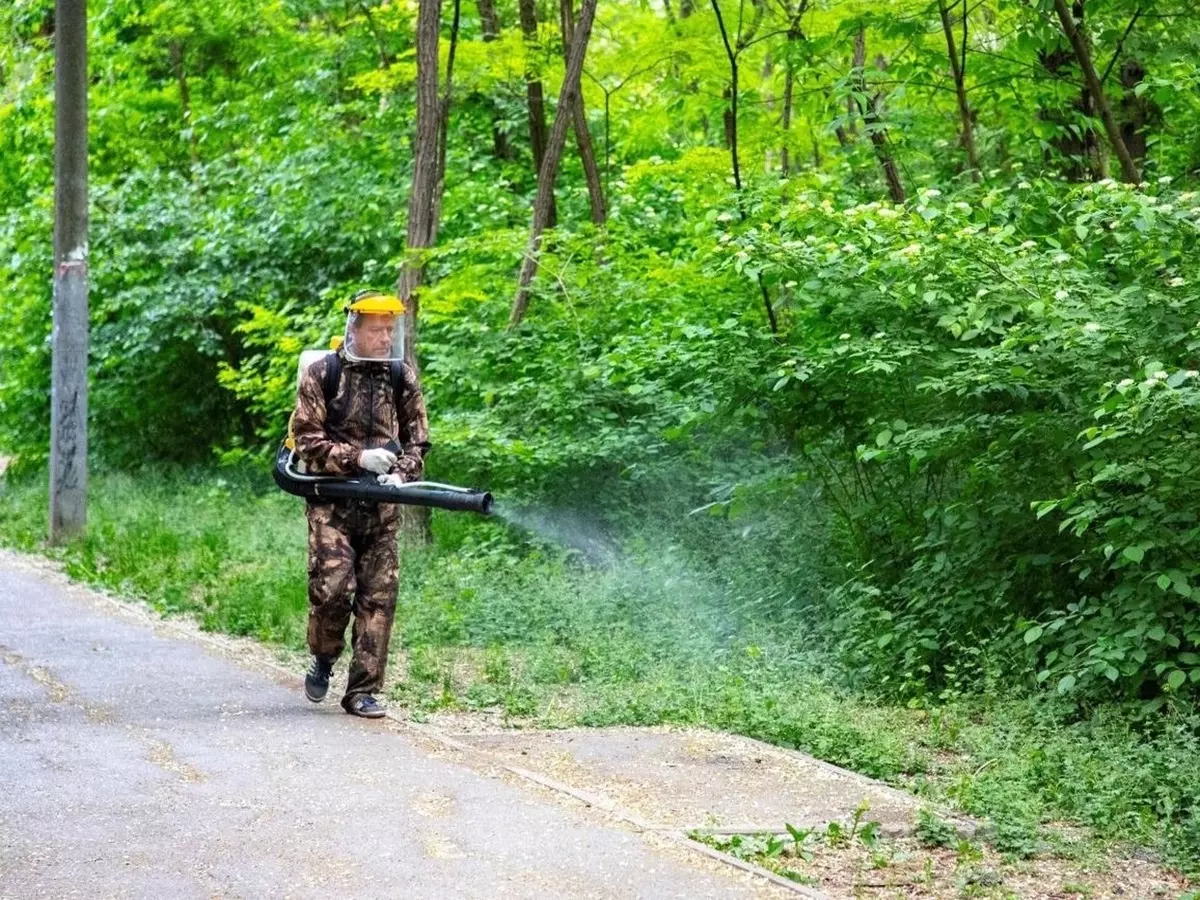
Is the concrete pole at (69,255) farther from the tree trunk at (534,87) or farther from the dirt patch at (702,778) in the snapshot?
the dirt patch at (702,778)

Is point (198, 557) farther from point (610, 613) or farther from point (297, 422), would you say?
point (297, 422)

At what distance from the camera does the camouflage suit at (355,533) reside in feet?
29.2

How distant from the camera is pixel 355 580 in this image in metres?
9.02

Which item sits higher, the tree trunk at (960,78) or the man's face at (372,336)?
the tree trunk at (960,78)

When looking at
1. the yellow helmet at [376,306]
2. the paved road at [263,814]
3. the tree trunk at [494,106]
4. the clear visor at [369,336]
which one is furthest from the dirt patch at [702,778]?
the tree trunk at [494,106]

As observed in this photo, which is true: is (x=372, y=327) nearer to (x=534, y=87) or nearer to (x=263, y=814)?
(x=263, y=814)

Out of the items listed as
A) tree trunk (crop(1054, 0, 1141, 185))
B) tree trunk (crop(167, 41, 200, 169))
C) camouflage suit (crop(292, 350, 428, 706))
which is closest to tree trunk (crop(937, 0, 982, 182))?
tree trunk (crop(1054, 0, 1141, 185))

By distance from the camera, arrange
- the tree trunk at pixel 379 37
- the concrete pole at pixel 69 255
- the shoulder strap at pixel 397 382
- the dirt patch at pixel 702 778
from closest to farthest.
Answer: the dirt patch at pixel 702 778
the shoulder strap at pixel 397 382
the concrete pole at pixel 69 255
the tree trunk at pixel 379 37

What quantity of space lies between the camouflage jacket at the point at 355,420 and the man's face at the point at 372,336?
89 millimetres

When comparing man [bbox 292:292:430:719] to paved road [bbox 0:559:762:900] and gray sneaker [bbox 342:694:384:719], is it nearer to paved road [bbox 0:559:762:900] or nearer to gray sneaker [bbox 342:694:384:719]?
gray sneaker [bbox 342:694:384:719]

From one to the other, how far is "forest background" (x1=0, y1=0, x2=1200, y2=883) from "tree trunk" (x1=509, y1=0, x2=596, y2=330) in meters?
0.07

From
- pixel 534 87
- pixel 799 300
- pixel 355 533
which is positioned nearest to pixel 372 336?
pixel 355 533

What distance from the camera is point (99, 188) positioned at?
24281 millimetres

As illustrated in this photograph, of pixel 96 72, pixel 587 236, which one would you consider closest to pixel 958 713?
pixel 587 236
